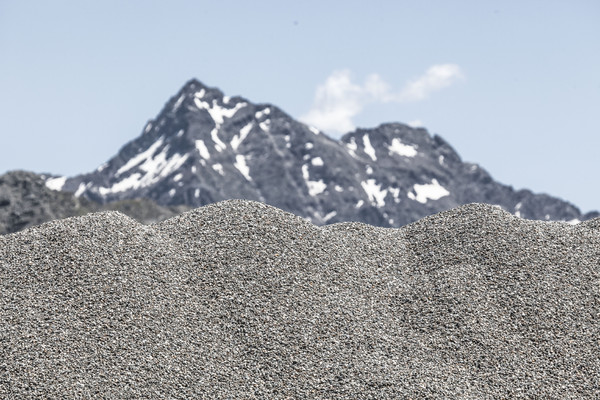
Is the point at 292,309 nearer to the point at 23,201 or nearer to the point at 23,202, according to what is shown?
the point at 23,202

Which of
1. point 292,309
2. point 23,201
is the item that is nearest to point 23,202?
point 23,201

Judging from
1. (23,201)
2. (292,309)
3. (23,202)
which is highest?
(23,201)

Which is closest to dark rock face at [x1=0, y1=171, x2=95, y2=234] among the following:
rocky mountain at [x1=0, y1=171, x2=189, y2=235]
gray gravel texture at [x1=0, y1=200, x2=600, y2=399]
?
rocky mountain at [x1=0, y1=171, x2=189, y2=235]

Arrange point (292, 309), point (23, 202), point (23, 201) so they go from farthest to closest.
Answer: point (23, 201) → point (23, 202) → point (292, 309)

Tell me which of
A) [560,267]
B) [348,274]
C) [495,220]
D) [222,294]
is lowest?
[222,294]

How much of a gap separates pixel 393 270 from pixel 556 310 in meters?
5.90

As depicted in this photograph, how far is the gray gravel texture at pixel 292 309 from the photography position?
2073 centimetres

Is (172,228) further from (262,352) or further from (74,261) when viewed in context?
(262,352)

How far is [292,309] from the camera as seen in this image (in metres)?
23.5

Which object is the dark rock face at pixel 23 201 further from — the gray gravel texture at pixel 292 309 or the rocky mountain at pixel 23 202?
the gray gravel texture at pixel 292 309

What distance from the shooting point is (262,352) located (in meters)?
21.8

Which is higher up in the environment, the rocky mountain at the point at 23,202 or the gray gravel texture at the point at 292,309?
the rocky mountain at the point at 23,202

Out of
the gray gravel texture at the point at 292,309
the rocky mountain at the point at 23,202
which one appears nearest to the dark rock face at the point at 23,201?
the rocky mountain at the point at 23,202

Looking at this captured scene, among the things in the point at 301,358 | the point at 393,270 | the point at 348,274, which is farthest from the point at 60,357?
the point at 393,270
